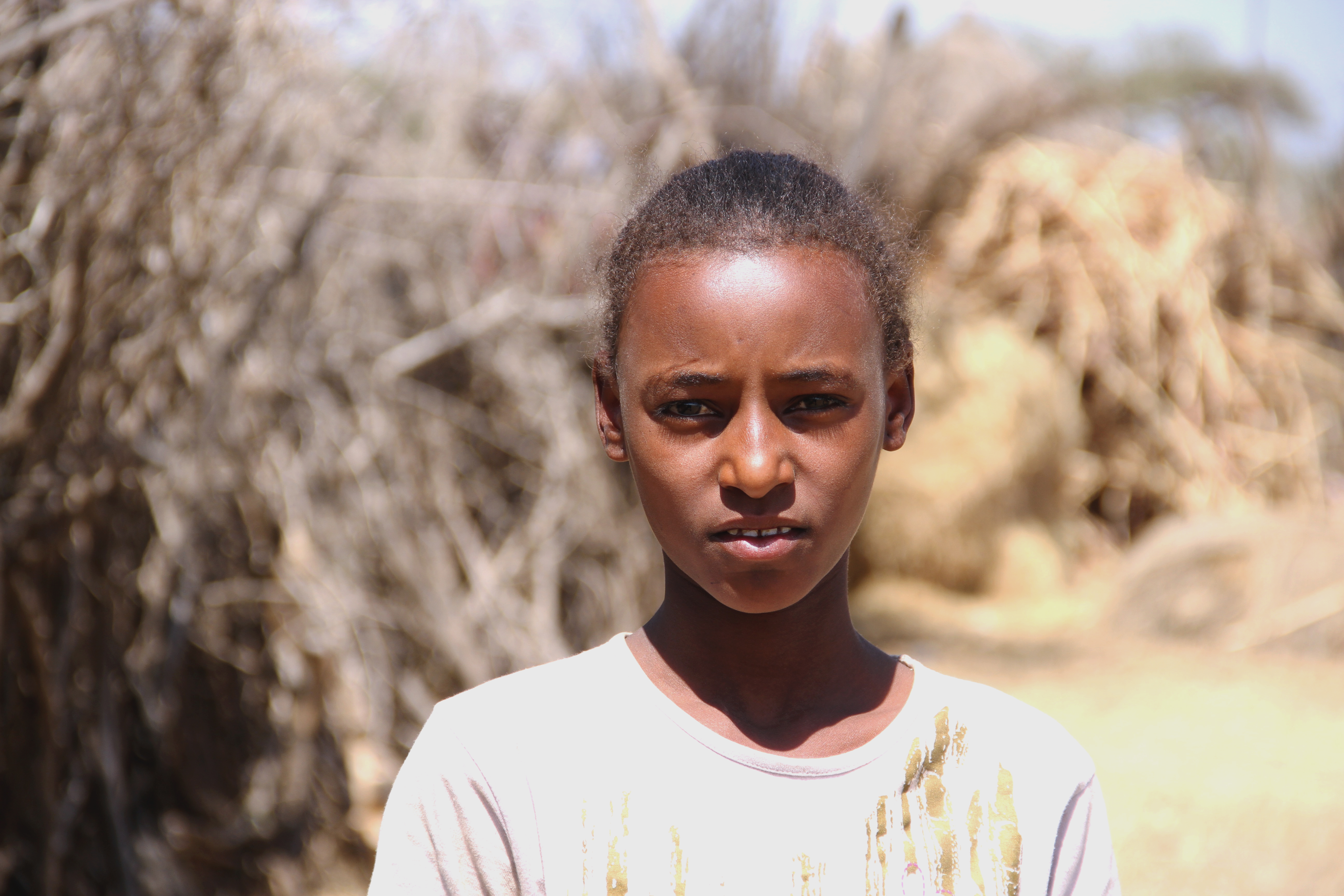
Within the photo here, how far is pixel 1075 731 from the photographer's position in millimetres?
4742

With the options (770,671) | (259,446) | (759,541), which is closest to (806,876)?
(770,671)

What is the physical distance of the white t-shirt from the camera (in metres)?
1.08

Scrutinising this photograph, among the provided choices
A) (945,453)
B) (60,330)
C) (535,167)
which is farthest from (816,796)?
(945,453)

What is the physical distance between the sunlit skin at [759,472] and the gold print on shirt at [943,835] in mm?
68

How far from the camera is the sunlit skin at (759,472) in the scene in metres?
1.13

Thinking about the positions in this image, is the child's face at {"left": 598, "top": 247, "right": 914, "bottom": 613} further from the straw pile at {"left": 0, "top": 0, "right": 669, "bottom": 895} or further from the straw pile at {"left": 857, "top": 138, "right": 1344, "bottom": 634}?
the straw pile at {"left": 857, "top": 138, "right": 1344, "bottom": 634}

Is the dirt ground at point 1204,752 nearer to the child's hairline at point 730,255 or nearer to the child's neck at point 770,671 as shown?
the child's neck at point 770,671

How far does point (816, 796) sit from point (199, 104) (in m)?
2.33

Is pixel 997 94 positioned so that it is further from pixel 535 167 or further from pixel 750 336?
pixel 750 336

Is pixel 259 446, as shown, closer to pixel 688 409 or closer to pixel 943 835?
pixel 688 409

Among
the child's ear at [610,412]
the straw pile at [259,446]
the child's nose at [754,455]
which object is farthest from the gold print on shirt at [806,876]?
the straw pile at [259,446]

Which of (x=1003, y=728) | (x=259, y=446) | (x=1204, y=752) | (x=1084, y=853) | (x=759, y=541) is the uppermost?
(x=259, y=446)

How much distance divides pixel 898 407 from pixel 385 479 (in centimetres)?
266

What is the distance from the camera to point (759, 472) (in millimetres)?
1102
